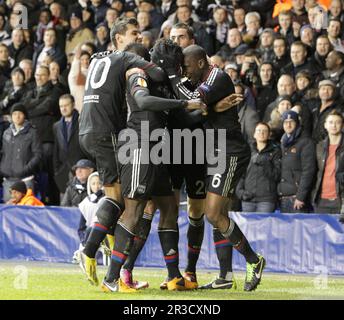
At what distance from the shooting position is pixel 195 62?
11.5 metres

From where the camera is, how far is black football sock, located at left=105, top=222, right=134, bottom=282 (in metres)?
10.8

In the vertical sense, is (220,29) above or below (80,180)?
above

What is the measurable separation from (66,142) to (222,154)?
7622 millimetres

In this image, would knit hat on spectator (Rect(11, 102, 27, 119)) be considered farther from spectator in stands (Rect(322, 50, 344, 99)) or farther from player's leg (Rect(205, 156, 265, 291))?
player's leg (Rect(205, 156, 265, 291))

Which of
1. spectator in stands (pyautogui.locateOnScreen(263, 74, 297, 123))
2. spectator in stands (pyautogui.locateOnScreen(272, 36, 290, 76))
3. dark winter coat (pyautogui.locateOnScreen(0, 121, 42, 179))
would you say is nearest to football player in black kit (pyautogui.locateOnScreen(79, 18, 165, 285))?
spectator in stands (pyautogui.locateOnScreen(263, 74, 297, 123))

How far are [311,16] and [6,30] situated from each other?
783 centimetres

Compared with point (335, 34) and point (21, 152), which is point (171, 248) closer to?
point (21, 152)

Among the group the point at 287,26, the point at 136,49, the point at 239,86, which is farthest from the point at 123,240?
the point at 287,26

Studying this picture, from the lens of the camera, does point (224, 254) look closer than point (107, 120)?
No

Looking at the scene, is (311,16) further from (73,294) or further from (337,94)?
(73,294)

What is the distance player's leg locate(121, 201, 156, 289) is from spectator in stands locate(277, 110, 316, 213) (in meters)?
4.49

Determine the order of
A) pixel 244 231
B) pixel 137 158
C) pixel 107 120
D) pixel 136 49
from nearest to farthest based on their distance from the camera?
pixel 137 158 → pixel 107 120 → pixel 136 49 → pixel 244 231

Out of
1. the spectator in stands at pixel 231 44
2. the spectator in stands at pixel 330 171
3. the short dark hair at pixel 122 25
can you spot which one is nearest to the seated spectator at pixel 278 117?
the spectator in stands at pixel 330 171

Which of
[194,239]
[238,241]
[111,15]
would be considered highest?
[111,15]
